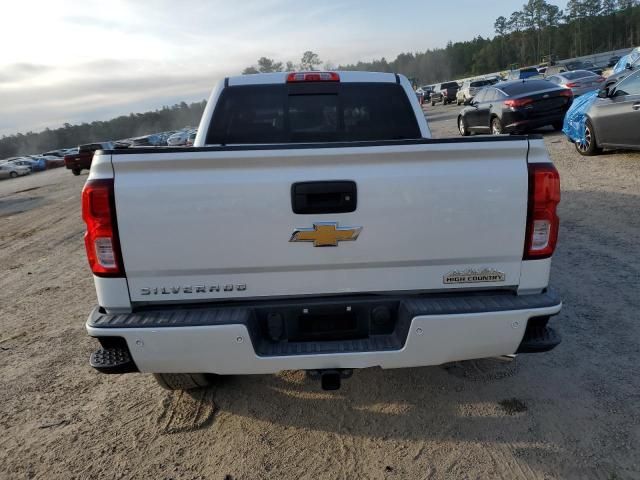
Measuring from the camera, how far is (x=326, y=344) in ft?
8.39

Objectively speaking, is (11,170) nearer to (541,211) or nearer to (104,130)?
(541,211)

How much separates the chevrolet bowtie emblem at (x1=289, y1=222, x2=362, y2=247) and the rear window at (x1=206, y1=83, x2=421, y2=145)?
1.71 metres

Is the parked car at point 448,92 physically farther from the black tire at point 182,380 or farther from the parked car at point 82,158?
the black tire at point 182,380

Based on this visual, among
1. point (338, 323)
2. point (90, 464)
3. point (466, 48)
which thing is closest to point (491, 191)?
point (338, 323)

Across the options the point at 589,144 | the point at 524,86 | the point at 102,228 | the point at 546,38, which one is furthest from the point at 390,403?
the point at 546,38

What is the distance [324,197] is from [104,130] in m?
110

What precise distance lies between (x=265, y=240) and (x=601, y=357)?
8.83 ft

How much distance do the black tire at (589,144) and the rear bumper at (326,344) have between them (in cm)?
867

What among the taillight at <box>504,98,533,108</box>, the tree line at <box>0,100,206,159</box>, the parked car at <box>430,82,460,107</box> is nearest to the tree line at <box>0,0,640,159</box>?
the tree line at <box>0,100,206,159</box>

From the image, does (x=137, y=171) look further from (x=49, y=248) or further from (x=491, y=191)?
(x=49, y=248)

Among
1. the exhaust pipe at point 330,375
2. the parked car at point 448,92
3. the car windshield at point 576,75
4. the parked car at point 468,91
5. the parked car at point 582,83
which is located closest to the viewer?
the exhaust pipe at point 330,375

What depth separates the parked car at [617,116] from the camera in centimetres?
834

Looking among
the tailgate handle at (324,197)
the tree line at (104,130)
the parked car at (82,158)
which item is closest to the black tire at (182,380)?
the tailgate handle at (324,197)

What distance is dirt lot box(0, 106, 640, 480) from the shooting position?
8.54 feet
